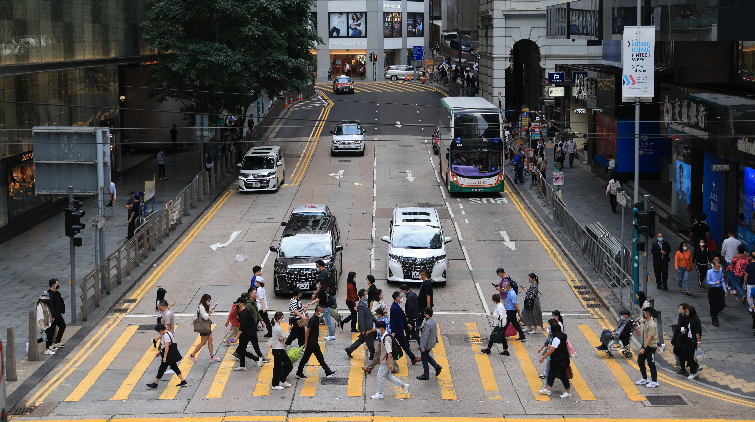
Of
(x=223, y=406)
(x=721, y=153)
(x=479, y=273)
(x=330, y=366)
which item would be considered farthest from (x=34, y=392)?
(x=721, y=153)

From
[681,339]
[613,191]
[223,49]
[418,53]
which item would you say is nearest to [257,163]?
[223,49]

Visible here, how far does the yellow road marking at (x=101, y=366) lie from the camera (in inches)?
693

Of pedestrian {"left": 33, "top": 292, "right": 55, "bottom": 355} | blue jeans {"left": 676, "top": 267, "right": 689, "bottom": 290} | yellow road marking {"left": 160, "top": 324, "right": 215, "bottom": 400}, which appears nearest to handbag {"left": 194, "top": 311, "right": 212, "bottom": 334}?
yellow road marking {"left": 160, "top": 324, "right": 215, "bottom": 400}

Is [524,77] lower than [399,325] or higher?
higher

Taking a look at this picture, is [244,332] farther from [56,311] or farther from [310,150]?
[310,150]

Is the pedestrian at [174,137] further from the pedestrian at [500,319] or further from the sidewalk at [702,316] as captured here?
the pedestrian at [500,319]

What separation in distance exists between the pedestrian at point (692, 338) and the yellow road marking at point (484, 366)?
3963 millimetres

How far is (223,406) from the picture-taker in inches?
662

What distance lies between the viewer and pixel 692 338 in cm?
1827

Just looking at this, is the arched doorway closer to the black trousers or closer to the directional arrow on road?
the directional arrow on road

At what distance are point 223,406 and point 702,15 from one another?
1594cm

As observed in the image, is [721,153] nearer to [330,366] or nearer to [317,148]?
[330,366]

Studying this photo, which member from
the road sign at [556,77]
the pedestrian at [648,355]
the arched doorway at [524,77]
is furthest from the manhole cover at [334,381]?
the arched doorway at [524,77]

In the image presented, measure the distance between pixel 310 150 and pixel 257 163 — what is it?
38.5 ft
